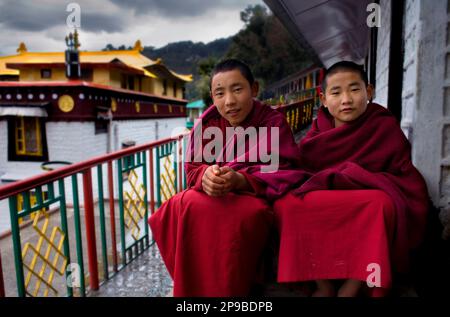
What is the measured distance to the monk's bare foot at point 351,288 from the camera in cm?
145

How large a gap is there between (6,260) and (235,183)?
21.6 feet

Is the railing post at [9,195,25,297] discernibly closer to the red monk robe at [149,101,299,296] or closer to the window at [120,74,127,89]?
the red monk robe at [149,101,299,296]

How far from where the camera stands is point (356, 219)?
1.43 m

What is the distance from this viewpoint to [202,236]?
1481mm

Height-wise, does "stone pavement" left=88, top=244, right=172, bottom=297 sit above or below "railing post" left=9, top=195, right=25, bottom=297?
below

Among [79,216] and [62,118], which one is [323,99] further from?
[62,118]

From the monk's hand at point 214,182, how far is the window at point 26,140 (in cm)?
1638

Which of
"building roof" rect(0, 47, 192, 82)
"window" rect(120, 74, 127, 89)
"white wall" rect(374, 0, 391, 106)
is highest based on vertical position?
"building roof" rect(0, 47, 192, 82)

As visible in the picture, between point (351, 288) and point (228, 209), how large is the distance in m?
0.62

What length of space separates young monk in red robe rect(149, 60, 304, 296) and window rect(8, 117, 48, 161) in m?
16.2

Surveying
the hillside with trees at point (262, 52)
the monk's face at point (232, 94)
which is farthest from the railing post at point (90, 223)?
the hillside with trees at point (262, 52)

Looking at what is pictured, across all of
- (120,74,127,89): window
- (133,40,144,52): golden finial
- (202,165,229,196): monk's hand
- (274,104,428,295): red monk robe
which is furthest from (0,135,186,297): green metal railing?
(133,40,144,52): golden finial

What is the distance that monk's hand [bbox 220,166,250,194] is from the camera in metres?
1.42

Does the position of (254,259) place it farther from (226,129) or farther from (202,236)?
(226,129)
